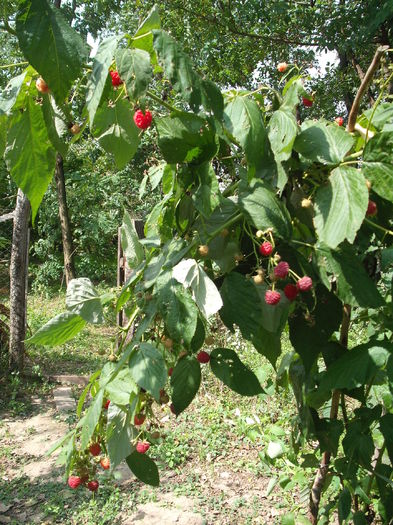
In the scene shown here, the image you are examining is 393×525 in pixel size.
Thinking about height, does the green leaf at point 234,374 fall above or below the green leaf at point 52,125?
below

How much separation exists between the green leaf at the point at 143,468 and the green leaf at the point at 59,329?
0.68ft

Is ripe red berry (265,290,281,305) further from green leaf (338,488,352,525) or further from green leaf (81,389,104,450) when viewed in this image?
green leaf (338,488,352,525)

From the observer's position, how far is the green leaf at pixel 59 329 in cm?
73

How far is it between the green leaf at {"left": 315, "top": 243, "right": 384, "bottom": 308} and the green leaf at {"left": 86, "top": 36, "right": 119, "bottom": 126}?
12.4 inches

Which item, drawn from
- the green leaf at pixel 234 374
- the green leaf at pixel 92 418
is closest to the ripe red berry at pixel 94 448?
the green leaf at pixel 92 418

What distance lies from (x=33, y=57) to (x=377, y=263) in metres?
0.66

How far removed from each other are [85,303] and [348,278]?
402 millimetres

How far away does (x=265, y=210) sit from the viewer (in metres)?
0.59

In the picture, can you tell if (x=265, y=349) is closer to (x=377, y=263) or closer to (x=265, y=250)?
(x=265, y=250)

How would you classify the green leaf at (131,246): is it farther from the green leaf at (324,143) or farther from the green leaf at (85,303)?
the green leaf at (324,143)

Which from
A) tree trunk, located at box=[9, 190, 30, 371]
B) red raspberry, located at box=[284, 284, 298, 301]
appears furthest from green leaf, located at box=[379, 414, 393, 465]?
tree trunk, located at box=[9, 190, 30, 371]

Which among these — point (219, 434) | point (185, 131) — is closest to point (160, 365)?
point (185, 131)

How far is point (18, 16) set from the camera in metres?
0.43

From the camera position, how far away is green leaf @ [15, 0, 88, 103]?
0.43 m
